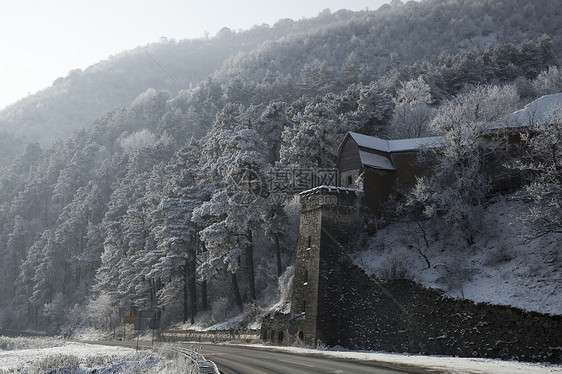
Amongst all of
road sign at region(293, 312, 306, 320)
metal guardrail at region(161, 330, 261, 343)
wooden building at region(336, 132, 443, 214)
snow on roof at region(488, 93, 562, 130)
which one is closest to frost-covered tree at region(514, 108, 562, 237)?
snow on roof at region(488, 93, 562, 130)

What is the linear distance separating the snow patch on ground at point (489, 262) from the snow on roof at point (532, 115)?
Result: 6633 mm

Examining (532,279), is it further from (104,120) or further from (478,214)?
(104,120)

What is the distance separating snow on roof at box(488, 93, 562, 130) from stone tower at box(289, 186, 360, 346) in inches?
486

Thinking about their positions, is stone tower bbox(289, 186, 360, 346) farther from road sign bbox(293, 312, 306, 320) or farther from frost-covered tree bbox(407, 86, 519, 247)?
frost-covered tree bbox(407, 86, 519, 247)

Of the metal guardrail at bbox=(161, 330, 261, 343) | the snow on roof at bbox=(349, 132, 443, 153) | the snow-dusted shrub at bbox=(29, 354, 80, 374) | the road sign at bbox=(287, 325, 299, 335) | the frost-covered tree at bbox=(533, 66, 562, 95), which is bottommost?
the metal guardrail at bbox=(161, 330, 261, 343)

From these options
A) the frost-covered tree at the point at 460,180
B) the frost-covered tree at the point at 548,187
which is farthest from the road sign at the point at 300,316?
the frost-covered tree at the point at 548,187

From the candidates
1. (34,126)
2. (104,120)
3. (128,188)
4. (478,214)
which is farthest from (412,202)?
(34,126)

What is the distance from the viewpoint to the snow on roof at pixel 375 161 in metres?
36.1

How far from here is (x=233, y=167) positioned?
40031mm

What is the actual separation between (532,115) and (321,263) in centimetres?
1931

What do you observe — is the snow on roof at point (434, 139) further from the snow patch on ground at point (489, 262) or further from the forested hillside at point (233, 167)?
the snow patch on ground at point (489, 262)

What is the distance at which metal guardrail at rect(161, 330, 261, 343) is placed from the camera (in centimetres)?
3563

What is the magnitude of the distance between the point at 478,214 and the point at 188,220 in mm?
29403

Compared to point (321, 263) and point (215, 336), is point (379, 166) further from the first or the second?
point (215, 336)
